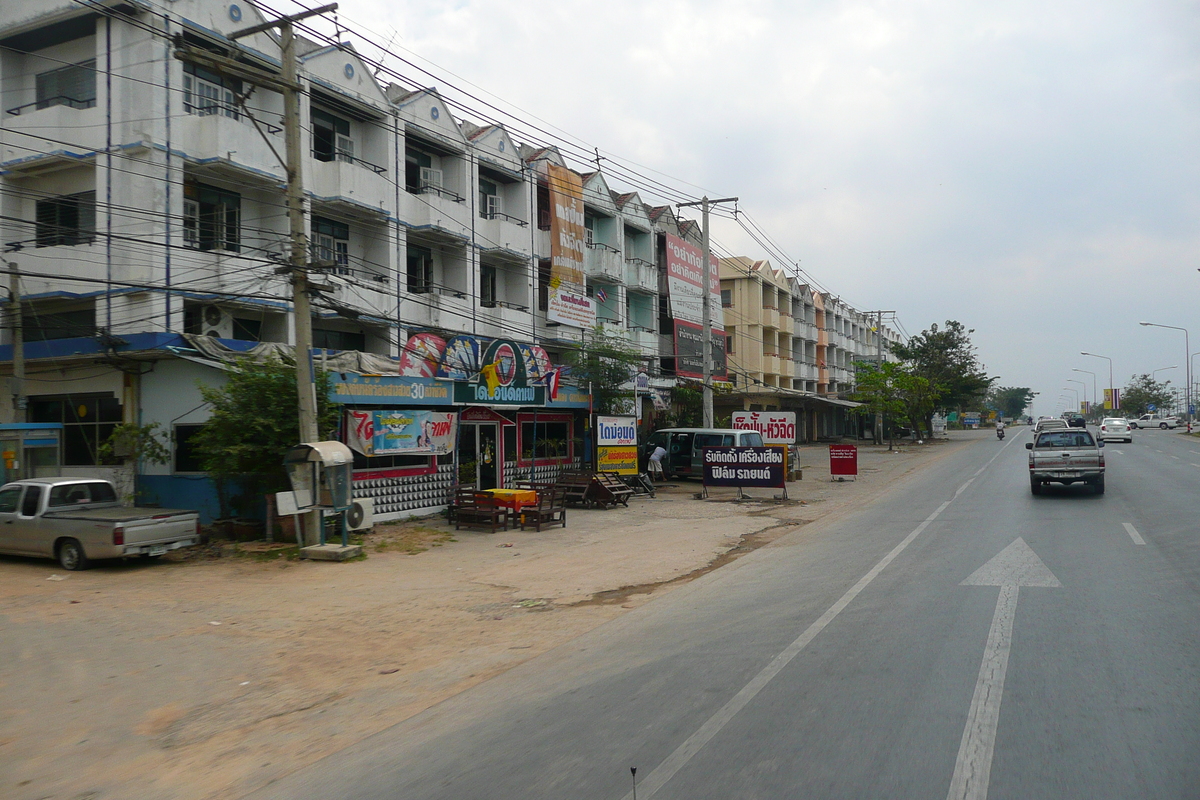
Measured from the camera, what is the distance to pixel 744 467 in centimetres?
2191

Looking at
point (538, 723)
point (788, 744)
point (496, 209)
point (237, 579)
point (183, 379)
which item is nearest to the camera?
point (788, 744)

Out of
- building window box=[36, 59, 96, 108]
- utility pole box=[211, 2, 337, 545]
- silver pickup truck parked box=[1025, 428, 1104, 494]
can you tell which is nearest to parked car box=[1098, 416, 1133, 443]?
silver pickup truck parked box=[1025, 428, 1104, 494]

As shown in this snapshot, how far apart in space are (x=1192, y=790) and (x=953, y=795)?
4.17ft

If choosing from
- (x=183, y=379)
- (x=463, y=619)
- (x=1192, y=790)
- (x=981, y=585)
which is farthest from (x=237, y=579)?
(x=1192, y=790)


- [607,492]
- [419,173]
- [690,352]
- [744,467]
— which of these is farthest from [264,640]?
[690,352]

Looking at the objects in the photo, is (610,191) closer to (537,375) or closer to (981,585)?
(537,375)

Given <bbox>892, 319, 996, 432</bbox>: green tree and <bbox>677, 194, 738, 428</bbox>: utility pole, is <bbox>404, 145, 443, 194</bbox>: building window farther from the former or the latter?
<bbox>892, 319, 996, 432</bbox>: green tree

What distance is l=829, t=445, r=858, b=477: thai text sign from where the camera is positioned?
2831 centimetres

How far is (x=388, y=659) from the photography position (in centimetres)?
778

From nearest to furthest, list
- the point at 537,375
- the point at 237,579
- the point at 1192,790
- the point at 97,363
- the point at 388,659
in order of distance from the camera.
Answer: the point at 1192,790
the point at 388,659
the point at 237,579
the point at 97,363
the point at 537,375

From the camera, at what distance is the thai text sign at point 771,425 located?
2798 centimetres

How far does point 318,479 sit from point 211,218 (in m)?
9.78

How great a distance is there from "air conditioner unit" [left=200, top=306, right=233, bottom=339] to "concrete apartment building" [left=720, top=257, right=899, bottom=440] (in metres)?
30.9

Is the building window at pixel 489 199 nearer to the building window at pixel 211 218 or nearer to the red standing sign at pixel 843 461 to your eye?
the building window at pixel 211 218
